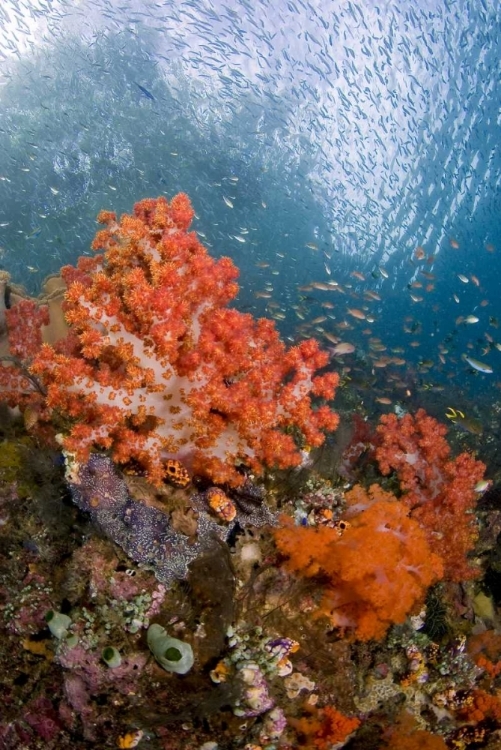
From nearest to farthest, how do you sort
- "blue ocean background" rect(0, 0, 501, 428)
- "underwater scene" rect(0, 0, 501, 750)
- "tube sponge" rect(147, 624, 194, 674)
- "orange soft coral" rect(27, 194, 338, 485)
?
"tube sponge" rect(147, 624, 194, 674)
"underwater scene" rect(0, 0, 501, 750)
"orange soft coral" rect(27, 194, 338, 485)
"blue ocean background" rect(0, 0, 501, 428)

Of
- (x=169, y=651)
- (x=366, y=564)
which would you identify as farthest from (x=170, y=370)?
(x=366, y=564)

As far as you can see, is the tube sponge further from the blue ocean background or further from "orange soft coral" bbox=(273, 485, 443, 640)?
the blue ocean background

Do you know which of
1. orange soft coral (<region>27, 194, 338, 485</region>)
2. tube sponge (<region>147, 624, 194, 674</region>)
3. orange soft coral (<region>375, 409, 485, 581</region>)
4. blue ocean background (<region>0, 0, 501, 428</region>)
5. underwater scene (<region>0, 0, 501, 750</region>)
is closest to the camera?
tube sponge (<region>147, 624, 194, 674</region>)

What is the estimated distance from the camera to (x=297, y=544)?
14.0 feet

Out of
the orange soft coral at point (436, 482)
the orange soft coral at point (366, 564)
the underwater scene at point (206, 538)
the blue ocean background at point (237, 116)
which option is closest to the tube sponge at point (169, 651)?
the underwater scene at point (206, 538)

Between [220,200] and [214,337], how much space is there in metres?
40.0

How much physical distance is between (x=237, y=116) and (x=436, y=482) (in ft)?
131

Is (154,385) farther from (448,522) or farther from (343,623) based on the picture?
(448,522)

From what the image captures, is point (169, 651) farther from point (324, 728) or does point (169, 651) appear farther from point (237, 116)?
point (237, 116)

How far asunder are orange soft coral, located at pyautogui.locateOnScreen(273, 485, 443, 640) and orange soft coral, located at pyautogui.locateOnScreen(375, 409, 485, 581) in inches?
42.3

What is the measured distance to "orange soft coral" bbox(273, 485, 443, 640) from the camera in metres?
4.13

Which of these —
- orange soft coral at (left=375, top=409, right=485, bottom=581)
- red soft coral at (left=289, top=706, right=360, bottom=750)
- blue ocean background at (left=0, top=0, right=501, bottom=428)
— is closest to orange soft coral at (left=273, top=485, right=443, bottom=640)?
red soft coral at (left=289, top=706, right=360, bottom=750)

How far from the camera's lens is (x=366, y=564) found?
4.06m

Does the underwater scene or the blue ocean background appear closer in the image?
the underwater scene
